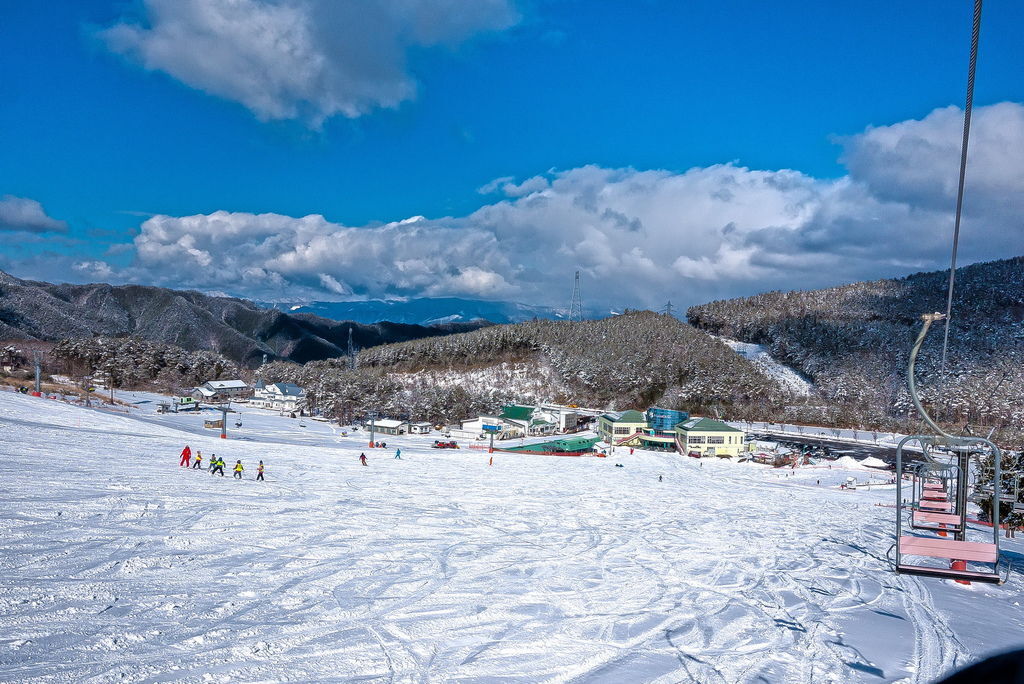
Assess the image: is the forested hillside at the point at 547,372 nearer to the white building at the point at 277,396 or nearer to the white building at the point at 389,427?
the white building at the point at 277,396

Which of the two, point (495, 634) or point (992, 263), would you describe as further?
point (992, 263)

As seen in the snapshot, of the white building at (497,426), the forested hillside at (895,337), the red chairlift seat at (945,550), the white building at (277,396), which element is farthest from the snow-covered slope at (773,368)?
the red chairlift seat at (945,550)

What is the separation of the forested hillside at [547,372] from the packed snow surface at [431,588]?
40.7 meters

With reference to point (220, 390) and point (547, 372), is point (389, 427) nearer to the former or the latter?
point (220, 390)

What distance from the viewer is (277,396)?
235 ft

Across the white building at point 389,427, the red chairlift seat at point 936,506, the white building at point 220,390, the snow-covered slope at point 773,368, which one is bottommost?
the white building at point 389,427

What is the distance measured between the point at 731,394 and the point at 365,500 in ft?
230

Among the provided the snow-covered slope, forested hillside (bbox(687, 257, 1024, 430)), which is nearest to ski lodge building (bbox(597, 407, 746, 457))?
forested hillside (bbox(687, 257, 1024, 430))

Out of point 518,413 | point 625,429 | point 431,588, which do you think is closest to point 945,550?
point 431,588

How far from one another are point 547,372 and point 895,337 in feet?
202

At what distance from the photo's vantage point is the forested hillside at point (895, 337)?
77000 mm

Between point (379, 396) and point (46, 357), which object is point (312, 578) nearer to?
point (379, 396)

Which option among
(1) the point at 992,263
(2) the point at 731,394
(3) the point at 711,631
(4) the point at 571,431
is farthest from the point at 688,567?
(1) the point at 992,263

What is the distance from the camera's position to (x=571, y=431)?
62406 millimetres
